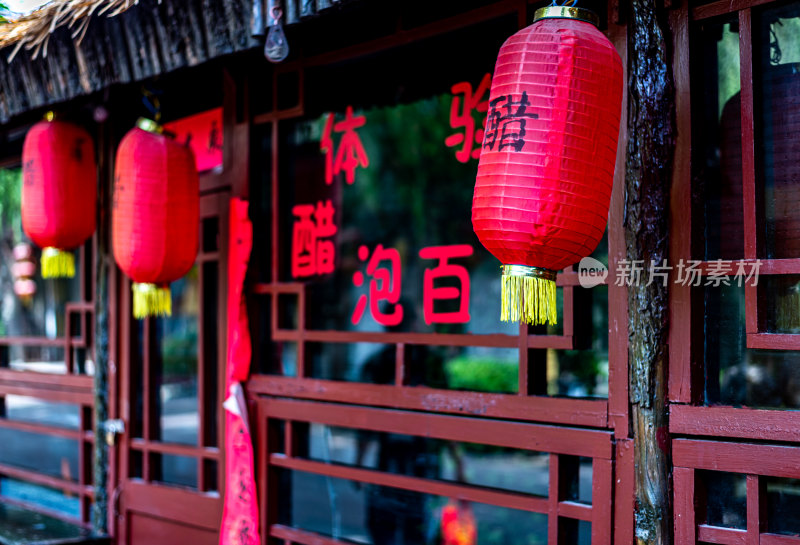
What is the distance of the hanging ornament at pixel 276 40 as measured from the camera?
10.7 ft

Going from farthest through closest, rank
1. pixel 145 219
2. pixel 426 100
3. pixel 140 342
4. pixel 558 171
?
pixel 140 342 < pixel 426 100 < pixel 145 219 < pixel 558 171

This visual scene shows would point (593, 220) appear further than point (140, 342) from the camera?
No

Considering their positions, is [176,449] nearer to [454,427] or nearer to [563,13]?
[454,427]

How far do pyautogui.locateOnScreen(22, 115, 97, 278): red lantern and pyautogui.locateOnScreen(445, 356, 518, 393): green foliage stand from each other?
5.05m

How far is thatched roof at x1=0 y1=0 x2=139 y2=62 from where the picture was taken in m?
3.75

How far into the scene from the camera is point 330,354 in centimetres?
648

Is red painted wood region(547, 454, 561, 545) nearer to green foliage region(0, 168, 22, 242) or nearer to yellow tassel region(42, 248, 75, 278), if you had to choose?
yellow tassel region(42, 248, 75, 278)

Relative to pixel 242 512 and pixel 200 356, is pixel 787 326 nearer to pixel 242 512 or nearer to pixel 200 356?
pixel 242 512

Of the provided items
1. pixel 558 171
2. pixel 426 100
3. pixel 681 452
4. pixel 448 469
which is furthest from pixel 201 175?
pixel 448 469

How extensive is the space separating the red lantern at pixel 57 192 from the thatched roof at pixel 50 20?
2.03 feet

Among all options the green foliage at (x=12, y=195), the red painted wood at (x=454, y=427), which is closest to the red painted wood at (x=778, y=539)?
the red painted wood at (x=454, y=427)

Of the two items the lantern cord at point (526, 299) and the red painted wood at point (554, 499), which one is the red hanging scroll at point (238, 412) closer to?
the red painted wood at point (554, 499)

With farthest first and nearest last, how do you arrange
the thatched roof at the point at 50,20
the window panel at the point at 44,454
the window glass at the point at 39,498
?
the window panel at the point at 44,454 → the window glass at the point at 39,498 → the thatched roof at the point at 50,20

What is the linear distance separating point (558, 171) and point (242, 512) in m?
2.73
